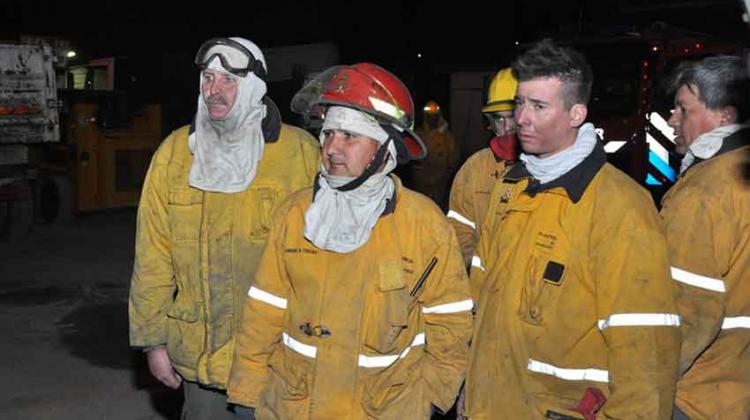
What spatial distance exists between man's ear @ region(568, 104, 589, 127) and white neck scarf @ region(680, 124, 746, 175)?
1.91 ft

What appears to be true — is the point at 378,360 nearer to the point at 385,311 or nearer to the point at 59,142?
the point at 385,311

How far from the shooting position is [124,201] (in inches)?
592

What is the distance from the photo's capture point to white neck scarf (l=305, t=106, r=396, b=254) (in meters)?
2.90

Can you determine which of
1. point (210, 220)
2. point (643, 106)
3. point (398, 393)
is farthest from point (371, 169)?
point (643, 106)

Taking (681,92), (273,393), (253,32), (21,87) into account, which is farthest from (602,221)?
(253,32)

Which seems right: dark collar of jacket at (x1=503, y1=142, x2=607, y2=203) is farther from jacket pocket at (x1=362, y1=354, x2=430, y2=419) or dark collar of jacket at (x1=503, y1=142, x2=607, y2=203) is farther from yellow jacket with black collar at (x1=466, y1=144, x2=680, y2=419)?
jacket pocket at (x1=362, y1=354, x2=430, y2=419)

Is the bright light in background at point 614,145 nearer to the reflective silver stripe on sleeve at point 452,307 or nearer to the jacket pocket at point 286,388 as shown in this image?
the reflective silver stripe on sleeve at point 452,307

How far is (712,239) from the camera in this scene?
288 cm

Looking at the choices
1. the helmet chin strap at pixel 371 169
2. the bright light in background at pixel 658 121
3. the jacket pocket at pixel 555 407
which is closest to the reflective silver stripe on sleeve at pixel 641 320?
the jacket pocket at pixel 555 407

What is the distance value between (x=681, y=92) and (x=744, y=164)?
437 millimetres

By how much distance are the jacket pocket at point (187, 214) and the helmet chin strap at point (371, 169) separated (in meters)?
0.85

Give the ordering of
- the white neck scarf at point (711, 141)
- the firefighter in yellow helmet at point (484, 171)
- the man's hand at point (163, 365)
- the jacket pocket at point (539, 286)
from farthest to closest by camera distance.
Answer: the firefighter in yellow helmet at point (484, 171)
the man's hand at point (163, 365)
the white neck scarf at point (711, 141)
the jacket pocket at point (539, 286)

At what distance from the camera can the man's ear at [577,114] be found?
A: 2785mm

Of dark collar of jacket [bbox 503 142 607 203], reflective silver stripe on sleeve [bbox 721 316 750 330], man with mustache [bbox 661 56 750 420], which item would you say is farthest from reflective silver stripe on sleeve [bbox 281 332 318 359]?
reflective silver stripe on sleeve [bbox 721 316 750 330]
